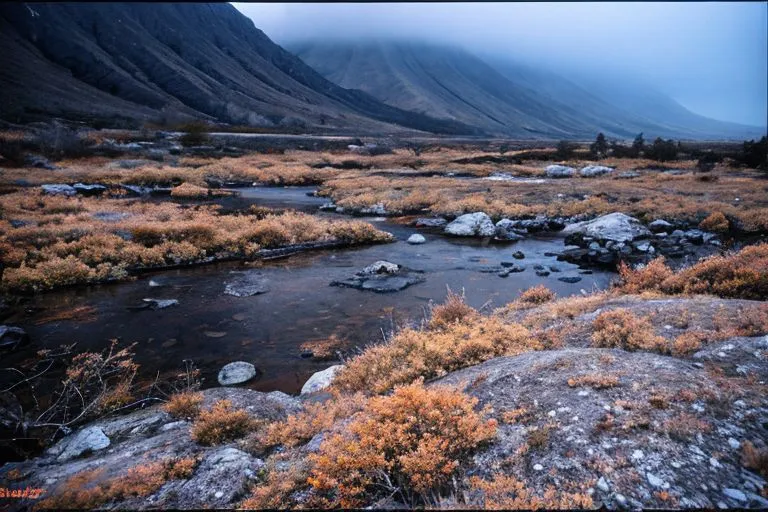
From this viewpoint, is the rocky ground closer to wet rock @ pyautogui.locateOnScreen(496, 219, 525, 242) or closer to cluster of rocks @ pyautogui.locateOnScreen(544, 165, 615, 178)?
wet rock @ pyautogui.locateOnScreen(496, 219, 525, 242)

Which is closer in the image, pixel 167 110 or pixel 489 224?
pixel 489 224

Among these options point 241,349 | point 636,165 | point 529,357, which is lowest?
point 241,349

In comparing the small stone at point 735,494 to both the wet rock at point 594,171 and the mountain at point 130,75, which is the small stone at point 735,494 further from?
the mountain at point 130,75

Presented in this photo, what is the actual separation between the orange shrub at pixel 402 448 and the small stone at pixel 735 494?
245cm

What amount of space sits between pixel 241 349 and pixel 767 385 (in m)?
11.0

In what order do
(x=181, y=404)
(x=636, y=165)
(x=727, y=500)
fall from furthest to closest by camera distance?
1. (x=636, y=165)
2. (x=181, y=404)
3. (x=727, y=500)

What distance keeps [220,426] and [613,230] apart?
22.5 metres

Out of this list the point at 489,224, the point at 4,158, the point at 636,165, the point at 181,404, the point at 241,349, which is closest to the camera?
the point at 181,404

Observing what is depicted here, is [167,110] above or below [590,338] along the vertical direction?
above

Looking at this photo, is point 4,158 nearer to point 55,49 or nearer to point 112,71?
point 112,71

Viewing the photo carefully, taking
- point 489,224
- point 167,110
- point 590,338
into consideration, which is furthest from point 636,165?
point 167,110

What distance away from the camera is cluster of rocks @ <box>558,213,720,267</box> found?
20.0 metres

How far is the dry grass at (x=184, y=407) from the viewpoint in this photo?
781cm

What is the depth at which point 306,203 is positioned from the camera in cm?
3481
